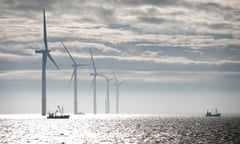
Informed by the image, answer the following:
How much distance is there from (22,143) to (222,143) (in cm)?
5937

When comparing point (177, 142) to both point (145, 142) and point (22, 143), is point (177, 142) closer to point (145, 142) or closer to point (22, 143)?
point (145, 142)

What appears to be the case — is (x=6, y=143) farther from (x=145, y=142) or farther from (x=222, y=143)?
(x=222, y=143)

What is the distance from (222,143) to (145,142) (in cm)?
2236

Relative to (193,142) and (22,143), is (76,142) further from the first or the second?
(193,142)

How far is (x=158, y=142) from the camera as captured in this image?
13862 centimetres

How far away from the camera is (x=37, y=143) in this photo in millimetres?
142875

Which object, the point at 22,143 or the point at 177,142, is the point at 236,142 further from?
the point at 22,143

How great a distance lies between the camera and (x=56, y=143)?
141250mm

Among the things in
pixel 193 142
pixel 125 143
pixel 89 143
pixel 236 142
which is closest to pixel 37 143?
pixel 89 143

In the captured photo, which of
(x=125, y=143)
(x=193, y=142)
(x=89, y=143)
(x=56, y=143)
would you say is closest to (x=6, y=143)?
(x=56, y=143)

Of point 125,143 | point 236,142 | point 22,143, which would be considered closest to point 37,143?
point 22,143

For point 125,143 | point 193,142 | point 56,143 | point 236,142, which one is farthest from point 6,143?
point 236,142

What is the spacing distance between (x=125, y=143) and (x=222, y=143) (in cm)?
2809

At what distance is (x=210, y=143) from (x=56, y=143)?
4558 centimetres
